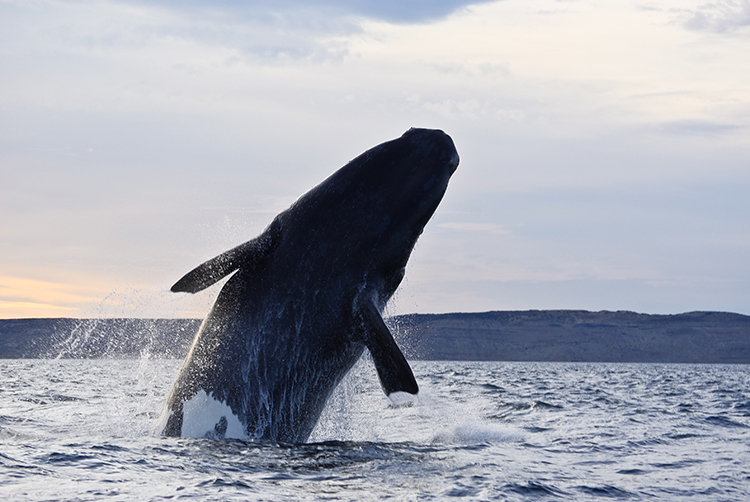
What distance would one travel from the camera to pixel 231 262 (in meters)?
8.93

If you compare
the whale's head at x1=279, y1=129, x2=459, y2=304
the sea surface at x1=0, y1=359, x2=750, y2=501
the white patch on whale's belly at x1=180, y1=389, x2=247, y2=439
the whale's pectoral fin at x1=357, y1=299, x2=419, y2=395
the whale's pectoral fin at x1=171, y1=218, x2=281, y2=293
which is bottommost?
the sea surface at x1=0, y1=359, x2=750, y2=501

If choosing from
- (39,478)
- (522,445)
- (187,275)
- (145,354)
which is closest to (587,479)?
(522,445)

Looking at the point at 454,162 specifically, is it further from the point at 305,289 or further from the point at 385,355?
the point at 385,355

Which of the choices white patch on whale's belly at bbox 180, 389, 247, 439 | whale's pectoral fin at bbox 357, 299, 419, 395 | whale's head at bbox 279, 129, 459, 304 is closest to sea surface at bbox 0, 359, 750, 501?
white patch on whale's belly at bbox 180, 389, 247, 439

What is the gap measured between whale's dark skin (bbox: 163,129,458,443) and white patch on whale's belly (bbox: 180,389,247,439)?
0.19 ft

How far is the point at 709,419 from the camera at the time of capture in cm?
1775

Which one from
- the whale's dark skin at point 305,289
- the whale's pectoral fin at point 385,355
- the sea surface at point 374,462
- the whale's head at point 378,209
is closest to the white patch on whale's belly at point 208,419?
the whale's dark skin at point 305,289

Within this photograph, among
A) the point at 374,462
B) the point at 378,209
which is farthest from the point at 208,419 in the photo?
the point at 378,209

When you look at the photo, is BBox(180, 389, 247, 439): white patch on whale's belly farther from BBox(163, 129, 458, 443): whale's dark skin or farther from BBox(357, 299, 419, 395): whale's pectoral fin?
BBox(357, 299, 419, 395): whale's pectoral fin

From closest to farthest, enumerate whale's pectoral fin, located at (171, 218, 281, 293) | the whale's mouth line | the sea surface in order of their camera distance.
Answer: the sea surface < whale's pectoral fin, located at (171, 218, 281, 293) < the whale's mouth line

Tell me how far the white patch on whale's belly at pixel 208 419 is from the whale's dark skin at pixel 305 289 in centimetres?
6

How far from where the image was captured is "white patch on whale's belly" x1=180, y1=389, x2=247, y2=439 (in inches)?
352

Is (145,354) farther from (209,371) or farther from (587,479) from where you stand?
(587,479)

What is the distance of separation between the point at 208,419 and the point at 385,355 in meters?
2.42
